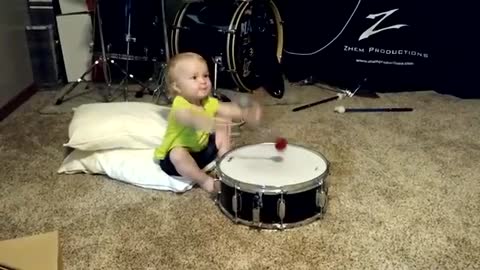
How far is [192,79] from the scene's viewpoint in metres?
1.73

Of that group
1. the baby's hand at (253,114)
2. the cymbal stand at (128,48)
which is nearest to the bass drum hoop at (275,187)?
the baby's hand at (253,114)

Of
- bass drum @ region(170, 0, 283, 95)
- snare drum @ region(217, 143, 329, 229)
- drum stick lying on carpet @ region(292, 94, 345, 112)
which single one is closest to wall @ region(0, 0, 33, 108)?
bass drum @ region(170, 0, 283, 95)

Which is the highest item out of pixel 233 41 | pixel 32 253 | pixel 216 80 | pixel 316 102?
pixel 233 41

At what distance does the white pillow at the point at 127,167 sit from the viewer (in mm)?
1837

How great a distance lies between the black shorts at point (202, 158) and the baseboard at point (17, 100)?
1210mm

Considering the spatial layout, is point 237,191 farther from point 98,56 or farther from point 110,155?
point 98,56

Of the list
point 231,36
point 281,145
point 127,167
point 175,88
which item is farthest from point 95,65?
point 281,145

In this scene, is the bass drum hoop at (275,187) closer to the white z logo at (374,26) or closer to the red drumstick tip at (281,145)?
the red drumstick tip at (281,145)

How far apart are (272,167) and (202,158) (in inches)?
14.4

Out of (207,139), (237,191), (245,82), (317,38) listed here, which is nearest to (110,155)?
(207,139)

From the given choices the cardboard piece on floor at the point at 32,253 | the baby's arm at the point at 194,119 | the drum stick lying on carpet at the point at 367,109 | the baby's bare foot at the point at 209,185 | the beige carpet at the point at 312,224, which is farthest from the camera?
the drum stick lying on carpet at the point at 367,109

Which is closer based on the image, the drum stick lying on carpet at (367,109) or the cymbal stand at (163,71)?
the drum stick lying on carpet at (367,109)

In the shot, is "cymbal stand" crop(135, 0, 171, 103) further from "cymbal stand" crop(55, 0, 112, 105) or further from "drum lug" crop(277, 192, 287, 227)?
"drum lug" crop(277, 192, 287, 227)

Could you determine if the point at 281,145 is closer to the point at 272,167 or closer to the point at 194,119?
the point at 272,167
